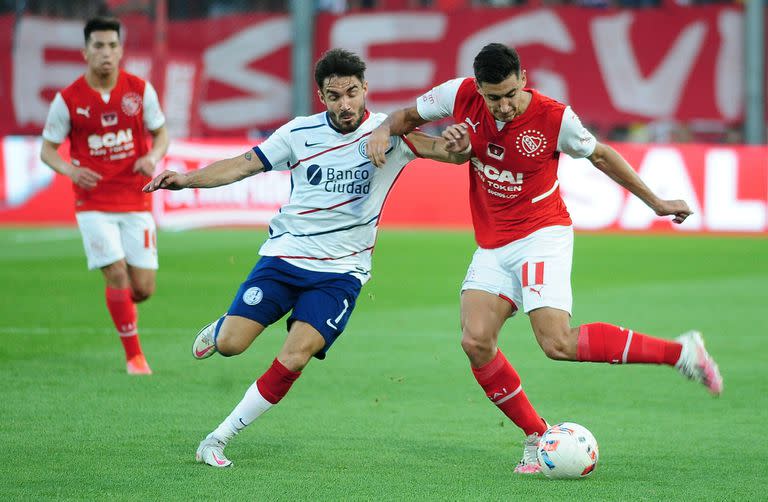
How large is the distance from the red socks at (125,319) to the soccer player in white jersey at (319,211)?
6.90 ft

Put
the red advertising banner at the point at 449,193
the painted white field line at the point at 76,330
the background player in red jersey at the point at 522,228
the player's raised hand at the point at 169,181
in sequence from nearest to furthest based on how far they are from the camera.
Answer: the background player in red jersey at the point at 522,228, the player's raised hand at the point at 169,181, the painted white field line at the point at 76,330, the red advertising banner at the point at 449,193

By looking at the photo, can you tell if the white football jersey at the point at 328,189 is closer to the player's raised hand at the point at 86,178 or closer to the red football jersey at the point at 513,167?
the red football jersey at the point at 513,167

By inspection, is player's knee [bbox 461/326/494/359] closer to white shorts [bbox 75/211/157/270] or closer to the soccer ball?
the soccer ball

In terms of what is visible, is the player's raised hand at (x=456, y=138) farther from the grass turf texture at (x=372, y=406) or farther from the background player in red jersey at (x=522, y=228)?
the grass turf texture at (x=372, y=406)

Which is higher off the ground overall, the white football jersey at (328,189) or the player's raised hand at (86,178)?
the white football jersey at (328,189)

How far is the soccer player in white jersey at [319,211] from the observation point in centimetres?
605

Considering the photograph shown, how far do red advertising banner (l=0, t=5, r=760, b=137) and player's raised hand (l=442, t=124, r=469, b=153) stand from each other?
17718mm

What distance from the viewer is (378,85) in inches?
947

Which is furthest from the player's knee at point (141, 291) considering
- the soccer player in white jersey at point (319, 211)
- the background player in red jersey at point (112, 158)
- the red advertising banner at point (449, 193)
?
the red advertising banner at point (449, 193)

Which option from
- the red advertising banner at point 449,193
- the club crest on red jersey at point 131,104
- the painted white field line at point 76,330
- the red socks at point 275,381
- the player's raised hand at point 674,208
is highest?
the player's raised hand at point 674,208

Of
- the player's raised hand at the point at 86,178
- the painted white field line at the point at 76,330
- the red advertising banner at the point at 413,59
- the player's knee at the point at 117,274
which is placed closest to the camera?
the player's raised hand at the point at 86,178

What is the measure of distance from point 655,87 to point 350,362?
15320mm

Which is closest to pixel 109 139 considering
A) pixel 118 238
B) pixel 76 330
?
pixel 118 238

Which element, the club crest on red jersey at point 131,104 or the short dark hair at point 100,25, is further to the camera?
the club crest on red jersey at point 131,104
